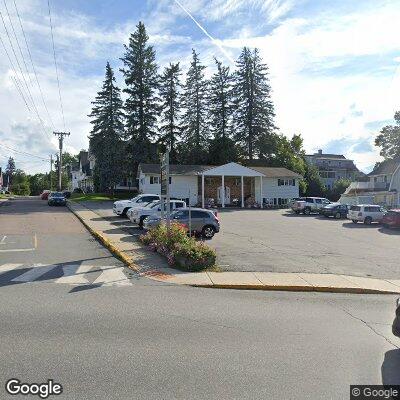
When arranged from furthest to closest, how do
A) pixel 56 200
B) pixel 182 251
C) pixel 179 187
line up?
pixel 179 187
pixel 56 200
pixel 182 251

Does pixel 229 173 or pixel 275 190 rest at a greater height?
pixel 229 173

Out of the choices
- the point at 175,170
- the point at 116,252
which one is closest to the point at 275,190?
the point at 175,170

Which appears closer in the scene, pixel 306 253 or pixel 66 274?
pixel 66 274

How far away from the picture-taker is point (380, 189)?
63906 millimetres

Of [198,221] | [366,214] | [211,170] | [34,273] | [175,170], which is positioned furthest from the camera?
[175,170]

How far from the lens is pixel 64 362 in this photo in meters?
5.46

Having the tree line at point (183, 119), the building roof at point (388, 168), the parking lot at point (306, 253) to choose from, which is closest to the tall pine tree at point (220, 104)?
the tree line at point (183, 119)

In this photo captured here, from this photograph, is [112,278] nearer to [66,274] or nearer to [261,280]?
[66,274]

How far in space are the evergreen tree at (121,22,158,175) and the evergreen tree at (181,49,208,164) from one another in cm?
743

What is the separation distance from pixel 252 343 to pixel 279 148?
2602 inches

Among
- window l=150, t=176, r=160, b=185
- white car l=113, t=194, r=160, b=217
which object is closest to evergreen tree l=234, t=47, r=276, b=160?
window l=150, t=176, r=160, b=185

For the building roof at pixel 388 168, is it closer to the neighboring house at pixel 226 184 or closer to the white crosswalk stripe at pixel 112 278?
the neighboring house at pixel 226 184

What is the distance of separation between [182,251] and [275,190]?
44459mm

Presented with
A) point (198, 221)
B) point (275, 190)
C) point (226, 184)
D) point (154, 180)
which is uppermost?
point (154, 180)
